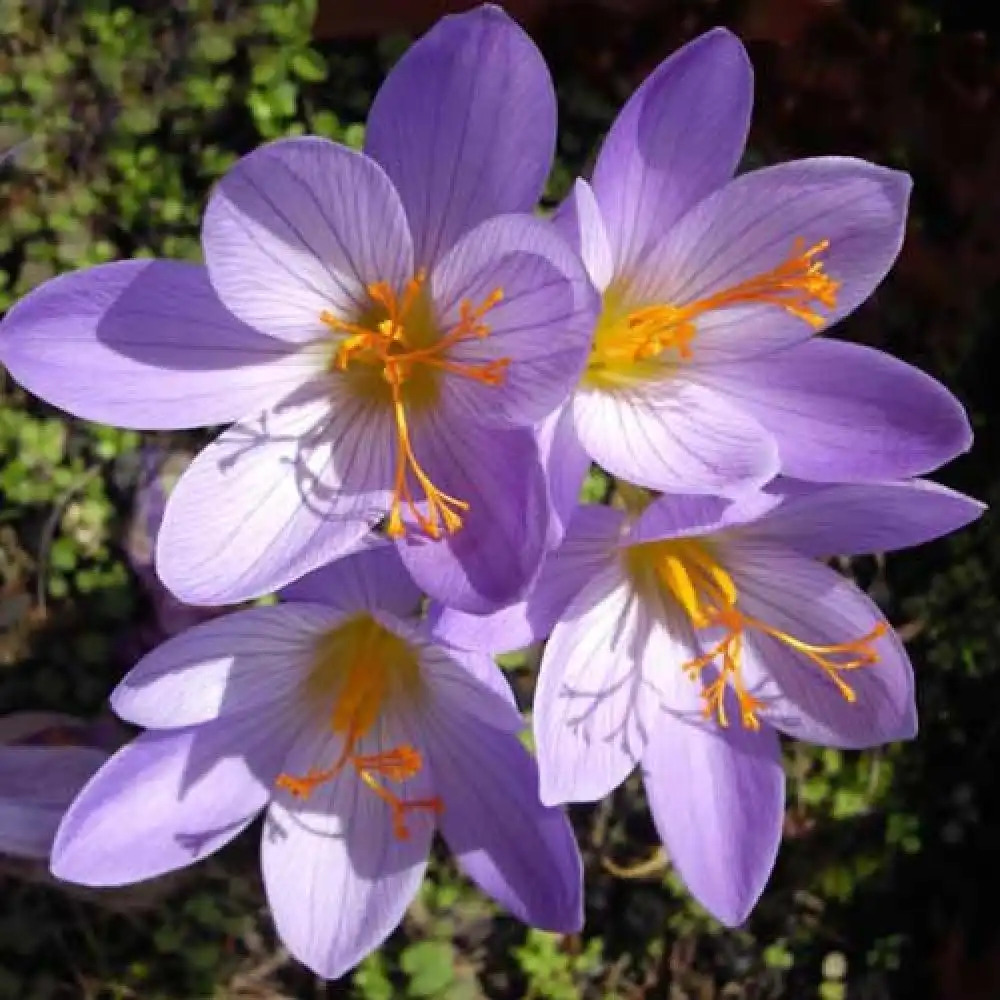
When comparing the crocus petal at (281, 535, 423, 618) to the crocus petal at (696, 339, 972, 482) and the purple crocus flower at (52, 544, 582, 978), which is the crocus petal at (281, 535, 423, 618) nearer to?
the purple crocus flower at (52, 544, 582, 978)

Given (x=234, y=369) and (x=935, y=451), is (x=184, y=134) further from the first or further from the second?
(x=935, y=451)

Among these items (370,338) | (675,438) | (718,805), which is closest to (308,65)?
(370,338)

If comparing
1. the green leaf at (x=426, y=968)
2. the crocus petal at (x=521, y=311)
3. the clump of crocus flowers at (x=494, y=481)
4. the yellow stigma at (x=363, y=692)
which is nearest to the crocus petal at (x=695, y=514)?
the clump of crocus flowers at (x=494, y=481)

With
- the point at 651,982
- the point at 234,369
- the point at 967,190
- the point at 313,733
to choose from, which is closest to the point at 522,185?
the point at 234,369

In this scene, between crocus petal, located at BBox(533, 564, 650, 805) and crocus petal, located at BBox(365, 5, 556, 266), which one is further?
crocus petal, located at BBox(533, 564, 650, 805)

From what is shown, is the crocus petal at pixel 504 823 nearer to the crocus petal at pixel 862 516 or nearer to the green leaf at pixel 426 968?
the crocus petal at pixel 862 516

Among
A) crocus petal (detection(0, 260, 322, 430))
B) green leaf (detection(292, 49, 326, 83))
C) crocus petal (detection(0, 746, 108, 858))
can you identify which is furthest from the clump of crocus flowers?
green leaf (detection(292, 49, 326, 83))

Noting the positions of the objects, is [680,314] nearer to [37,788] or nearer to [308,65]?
[37,788]
